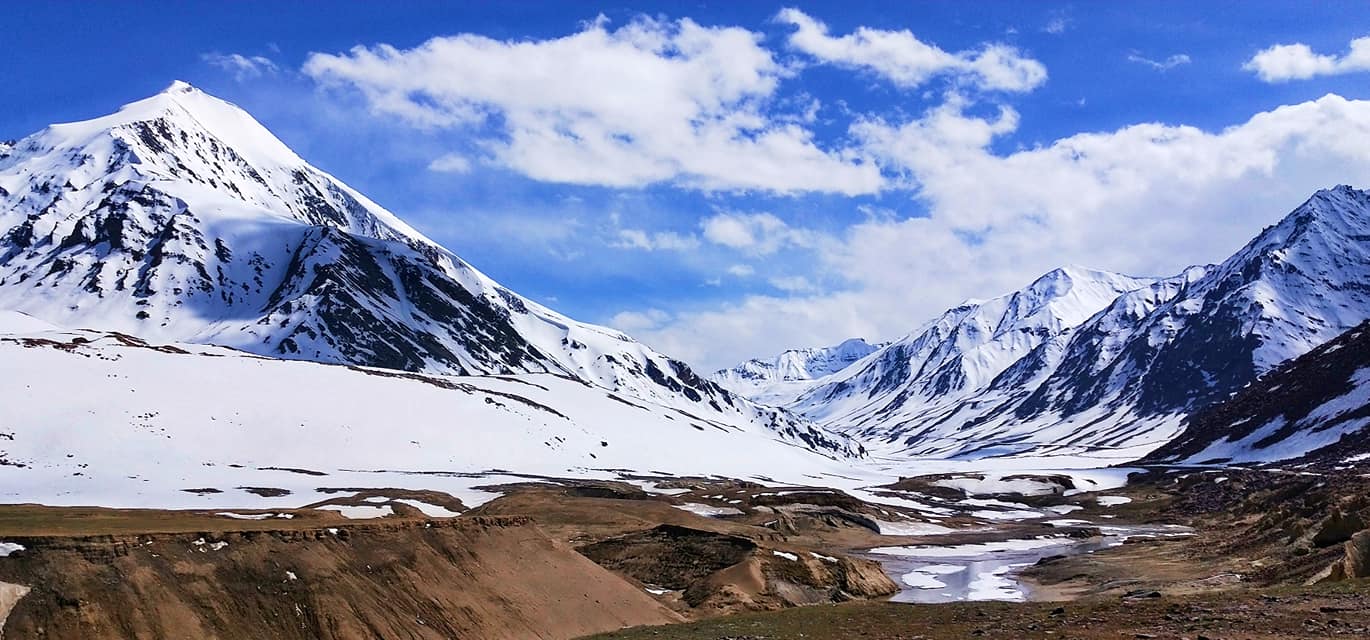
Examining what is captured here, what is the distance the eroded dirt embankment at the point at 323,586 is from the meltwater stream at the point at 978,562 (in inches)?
897

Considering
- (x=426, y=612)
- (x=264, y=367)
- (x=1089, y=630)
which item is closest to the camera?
(x=1089, y=630)

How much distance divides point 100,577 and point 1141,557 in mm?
70527

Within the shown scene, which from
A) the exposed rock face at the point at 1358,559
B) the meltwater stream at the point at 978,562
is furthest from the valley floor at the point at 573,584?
the meltwater stream at the point at 978,562

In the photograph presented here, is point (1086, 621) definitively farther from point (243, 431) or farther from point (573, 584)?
point (243, 431)

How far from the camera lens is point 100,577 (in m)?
29.9

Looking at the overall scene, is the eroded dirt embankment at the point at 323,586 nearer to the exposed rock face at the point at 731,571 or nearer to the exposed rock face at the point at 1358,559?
the exposed rock face at the point at 731,571

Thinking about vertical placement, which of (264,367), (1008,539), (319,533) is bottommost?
(1008,539)

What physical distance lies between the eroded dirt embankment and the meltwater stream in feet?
74.7

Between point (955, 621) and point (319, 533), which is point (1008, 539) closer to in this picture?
point (955, 621)

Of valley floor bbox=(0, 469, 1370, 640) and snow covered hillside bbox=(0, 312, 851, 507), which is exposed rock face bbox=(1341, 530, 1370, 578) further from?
snow covered hillside bbox=(0, 312, 851, 507)

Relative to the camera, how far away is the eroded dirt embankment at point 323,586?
29.2 meters

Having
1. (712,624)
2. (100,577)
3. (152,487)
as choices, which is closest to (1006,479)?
(152,487)

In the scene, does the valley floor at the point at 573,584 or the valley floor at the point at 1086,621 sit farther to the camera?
the valley floor at the point at 573,584

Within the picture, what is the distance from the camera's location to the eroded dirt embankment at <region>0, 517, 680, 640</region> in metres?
29.2
